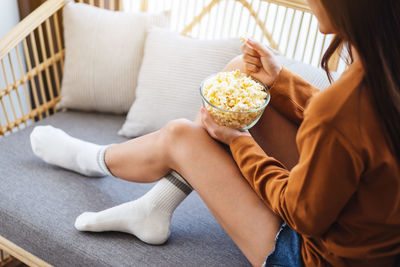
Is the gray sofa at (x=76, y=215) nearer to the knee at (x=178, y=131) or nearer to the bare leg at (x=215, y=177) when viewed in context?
the bare leg at (x=215, y=177)

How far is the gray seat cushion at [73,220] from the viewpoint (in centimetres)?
113

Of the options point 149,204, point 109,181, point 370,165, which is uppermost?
point 370,165

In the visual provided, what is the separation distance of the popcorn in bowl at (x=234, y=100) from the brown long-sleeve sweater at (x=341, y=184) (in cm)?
11

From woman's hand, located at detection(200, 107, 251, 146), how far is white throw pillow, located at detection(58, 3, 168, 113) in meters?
0.76

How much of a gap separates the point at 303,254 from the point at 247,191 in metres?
0.17

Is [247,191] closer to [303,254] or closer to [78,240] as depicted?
[303,254]

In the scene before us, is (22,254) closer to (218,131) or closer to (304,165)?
(218,131)

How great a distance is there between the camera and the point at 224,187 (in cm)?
99

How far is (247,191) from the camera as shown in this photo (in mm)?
982

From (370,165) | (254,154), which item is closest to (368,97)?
(370,165)

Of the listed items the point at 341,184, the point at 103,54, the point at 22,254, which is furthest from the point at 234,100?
the point at 103,54

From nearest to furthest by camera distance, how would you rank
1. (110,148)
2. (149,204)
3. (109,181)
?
(149,204), (110,148), (109,181)

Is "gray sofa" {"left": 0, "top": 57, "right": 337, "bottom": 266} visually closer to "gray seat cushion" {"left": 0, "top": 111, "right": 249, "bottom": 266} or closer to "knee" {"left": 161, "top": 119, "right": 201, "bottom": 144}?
"gray seat cushion" {"left": 0, "top": 111, "right": 249, "bottom": 266}

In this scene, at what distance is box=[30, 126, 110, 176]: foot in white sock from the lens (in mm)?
1322
